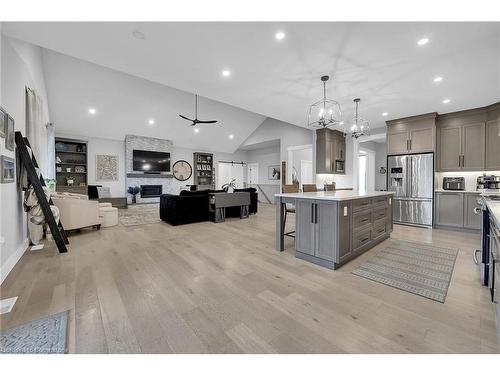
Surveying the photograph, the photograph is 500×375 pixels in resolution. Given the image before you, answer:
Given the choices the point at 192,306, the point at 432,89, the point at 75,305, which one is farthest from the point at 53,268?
the point at 432,89

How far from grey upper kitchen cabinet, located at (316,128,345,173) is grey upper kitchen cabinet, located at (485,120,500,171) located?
3.23m

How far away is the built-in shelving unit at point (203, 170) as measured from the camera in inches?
401

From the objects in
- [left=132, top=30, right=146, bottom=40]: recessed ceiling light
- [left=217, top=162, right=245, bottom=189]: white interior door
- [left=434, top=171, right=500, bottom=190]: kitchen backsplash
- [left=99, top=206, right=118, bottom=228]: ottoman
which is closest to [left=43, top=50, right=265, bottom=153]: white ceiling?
[left=217, top=162, right=245, bottom=189]: white interior door

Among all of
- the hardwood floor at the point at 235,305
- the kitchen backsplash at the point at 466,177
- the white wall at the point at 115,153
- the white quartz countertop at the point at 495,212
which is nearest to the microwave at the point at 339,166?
the kitchen backsplash at the point at 466,177

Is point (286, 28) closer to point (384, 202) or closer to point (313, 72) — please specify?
point (313, 72)

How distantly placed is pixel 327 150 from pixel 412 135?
6.87 feet

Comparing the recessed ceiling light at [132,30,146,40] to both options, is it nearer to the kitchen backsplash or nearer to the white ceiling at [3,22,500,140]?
the white ceiling at [3,22,500,140]

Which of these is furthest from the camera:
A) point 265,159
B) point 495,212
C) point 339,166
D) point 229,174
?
point 229,174

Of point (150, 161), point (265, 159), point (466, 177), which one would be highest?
point (265, 159)

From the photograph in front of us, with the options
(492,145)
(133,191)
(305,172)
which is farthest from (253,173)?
(492,145)

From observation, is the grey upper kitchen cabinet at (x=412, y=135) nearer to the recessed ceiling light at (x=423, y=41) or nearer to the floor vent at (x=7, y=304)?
the recessed ceiling light at (x=423, y=41)

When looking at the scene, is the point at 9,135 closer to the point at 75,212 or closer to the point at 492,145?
the point at 75,212

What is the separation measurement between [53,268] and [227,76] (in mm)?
3433

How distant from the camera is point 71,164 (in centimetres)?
740
